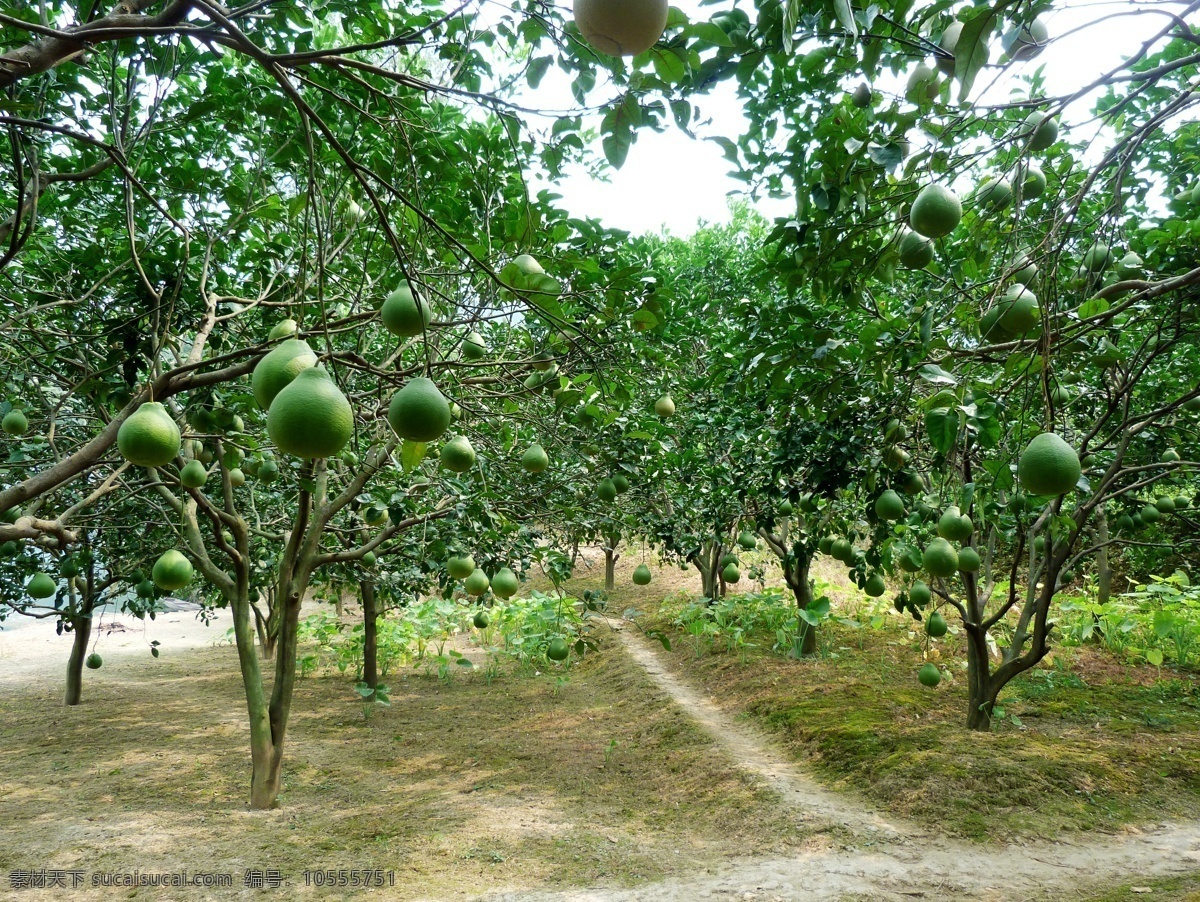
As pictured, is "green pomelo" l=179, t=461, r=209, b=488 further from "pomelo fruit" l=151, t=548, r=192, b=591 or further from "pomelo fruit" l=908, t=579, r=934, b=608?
"pomelo fruit" l=908, t=579, r=934, b=608

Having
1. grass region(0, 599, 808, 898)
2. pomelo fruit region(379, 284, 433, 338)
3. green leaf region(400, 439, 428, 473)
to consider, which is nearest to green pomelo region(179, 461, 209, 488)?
green leaf region(400, 439, 428, 473)

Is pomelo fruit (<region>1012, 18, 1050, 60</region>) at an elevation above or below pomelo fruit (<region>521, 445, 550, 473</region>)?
above

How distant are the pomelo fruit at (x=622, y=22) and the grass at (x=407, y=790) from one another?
16.3ft

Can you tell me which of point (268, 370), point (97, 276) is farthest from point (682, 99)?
point (97, 276)

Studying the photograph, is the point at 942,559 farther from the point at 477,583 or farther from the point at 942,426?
the point at 477,583

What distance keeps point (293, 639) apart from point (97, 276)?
3302 mm

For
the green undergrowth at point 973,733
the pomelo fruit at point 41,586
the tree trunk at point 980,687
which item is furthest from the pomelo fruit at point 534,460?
the tree trunk at point 980,687

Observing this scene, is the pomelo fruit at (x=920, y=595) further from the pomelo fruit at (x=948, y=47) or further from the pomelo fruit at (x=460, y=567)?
the pomelo fruit at (x=948, y=47)

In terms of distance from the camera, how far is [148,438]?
2014mm

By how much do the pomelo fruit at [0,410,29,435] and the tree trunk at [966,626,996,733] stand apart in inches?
290

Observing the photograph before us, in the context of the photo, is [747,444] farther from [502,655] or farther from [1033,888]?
[502,655]

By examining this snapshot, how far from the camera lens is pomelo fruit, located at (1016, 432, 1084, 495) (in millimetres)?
2008

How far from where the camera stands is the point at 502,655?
13289 millimetres

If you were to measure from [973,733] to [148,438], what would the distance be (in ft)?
23.5
